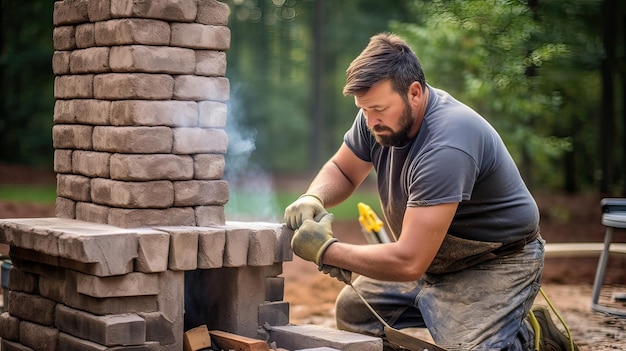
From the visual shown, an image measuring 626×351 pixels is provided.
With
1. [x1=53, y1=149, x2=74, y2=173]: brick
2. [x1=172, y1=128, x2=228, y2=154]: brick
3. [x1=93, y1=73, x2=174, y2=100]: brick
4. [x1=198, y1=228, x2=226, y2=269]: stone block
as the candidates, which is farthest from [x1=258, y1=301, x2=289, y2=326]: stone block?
[x1=53, y1=149, x2=74, y2=173]: brick

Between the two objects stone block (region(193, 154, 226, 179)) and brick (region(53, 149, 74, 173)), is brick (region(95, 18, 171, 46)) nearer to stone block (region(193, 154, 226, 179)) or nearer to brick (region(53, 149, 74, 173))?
stone block (region(193, 154, 226, 179))

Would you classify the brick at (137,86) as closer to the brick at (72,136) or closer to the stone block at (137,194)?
the brick at (72,136)

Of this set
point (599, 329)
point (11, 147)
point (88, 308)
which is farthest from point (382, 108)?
point (11, 147)

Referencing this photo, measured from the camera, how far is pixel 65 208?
13.2 ft

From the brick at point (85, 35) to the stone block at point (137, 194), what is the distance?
707 millimetres

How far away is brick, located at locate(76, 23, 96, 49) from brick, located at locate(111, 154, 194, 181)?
25.3 inches

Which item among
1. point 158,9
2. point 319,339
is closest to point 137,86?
point 158,9

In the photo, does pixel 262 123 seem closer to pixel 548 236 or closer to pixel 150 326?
pixel 548 236

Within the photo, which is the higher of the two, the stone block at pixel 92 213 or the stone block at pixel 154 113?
the stone block at pixel 154 113

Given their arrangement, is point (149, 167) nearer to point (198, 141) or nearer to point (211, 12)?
point (198, 141)

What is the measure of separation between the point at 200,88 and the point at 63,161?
36.4 inches

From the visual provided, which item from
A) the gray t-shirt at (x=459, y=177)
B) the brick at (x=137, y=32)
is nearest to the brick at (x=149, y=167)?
the brick at (x=137, y=32)

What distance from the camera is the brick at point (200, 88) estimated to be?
3.61 m

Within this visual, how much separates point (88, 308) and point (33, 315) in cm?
60
